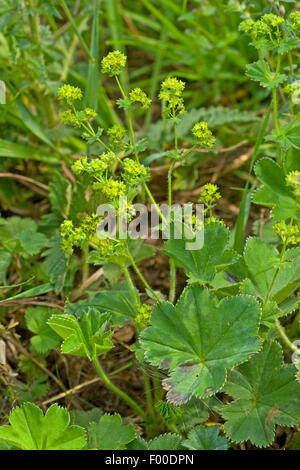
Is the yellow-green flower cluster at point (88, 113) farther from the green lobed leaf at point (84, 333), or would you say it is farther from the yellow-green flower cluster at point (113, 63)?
the green lobed leaf at point (84, 333)

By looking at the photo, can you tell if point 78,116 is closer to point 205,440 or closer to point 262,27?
point 262,27

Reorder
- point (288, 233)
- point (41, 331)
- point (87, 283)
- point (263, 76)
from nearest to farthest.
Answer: point (288, 233)
point (263, 76)
point (41, 331)
point (87, 283)

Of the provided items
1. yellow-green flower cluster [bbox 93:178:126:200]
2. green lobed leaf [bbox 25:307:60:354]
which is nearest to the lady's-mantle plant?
yellow-green flower cluster [bbox 93:178:126:200]

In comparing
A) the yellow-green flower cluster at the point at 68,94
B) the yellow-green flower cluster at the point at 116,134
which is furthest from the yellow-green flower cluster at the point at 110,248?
the yellow-green flower cluster at the point at 68,94

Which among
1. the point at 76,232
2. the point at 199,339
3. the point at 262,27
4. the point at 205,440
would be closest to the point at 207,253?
the point at 199,339

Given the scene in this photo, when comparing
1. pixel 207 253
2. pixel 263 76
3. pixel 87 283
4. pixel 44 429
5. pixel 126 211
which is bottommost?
pixel 44 429

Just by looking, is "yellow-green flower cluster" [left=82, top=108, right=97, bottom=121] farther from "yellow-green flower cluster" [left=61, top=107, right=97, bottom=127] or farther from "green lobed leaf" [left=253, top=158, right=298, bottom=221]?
"green lobed leaf" [left=253, top=158, right=298, bottom=221]

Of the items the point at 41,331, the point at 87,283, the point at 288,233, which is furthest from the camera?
the point at 87,283
